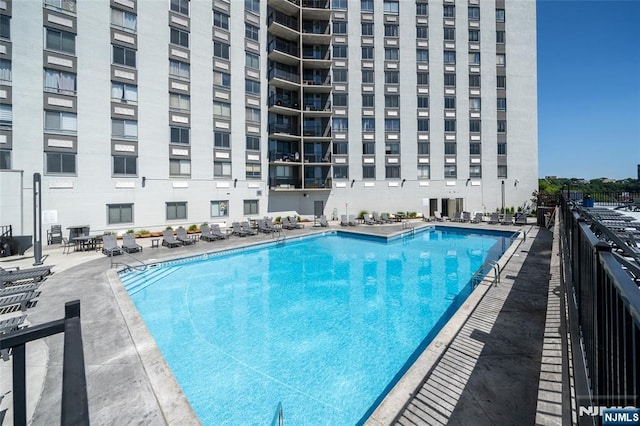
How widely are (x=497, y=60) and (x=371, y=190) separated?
20.4m

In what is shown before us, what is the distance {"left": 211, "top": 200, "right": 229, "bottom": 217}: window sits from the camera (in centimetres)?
2462

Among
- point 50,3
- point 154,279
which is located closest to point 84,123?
point 50,3

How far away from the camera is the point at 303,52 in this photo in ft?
98.6

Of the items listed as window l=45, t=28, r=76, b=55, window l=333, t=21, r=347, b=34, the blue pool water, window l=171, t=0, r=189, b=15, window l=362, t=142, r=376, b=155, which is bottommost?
the blue pool water

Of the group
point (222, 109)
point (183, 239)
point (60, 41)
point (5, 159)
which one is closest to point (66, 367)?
point (183, 239)

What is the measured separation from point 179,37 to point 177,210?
13.6m

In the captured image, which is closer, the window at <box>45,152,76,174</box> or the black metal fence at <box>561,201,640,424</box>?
the black metal fence at <box>561,201,640,424</box>

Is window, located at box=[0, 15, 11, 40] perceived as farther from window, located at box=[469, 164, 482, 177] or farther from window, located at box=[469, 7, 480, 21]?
window, located at box=[469, 7, 480, 21]

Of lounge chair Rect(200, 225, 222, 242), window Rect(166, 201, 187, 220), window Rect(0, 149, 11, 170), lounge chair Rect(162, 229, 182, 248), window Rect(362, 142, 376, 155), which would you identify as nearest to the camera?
window Rect(0, 149, 11, 170)

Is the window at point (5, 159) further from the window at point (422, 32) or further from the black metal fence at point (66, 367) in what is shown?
the window at point (422, 32)

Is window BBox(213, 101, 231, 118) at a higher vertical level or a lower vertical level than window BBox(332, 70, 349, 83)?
lower

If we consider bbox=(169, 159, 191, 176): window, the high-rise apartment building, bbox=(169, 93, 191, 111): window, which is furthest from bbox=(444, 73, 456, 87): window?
bbox=(169, 159, 191, 176): window

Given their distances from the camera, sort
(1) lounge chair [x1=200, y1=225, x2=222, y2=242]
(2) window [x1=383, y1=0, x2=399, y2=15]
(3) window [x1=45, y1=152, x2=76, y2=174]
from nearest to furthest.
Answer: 1. (3) window [x1=45, y1=152, x2=76, y2=174]
2. (1) lounge chair [x1=200, y1=225, x2=222, y2=242]
3. (2) window [x1=383, y1=0, x2=399, y2=15]

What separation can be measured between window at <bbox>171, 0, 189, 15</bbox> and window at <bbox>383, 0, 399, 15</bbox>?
1982 cm
